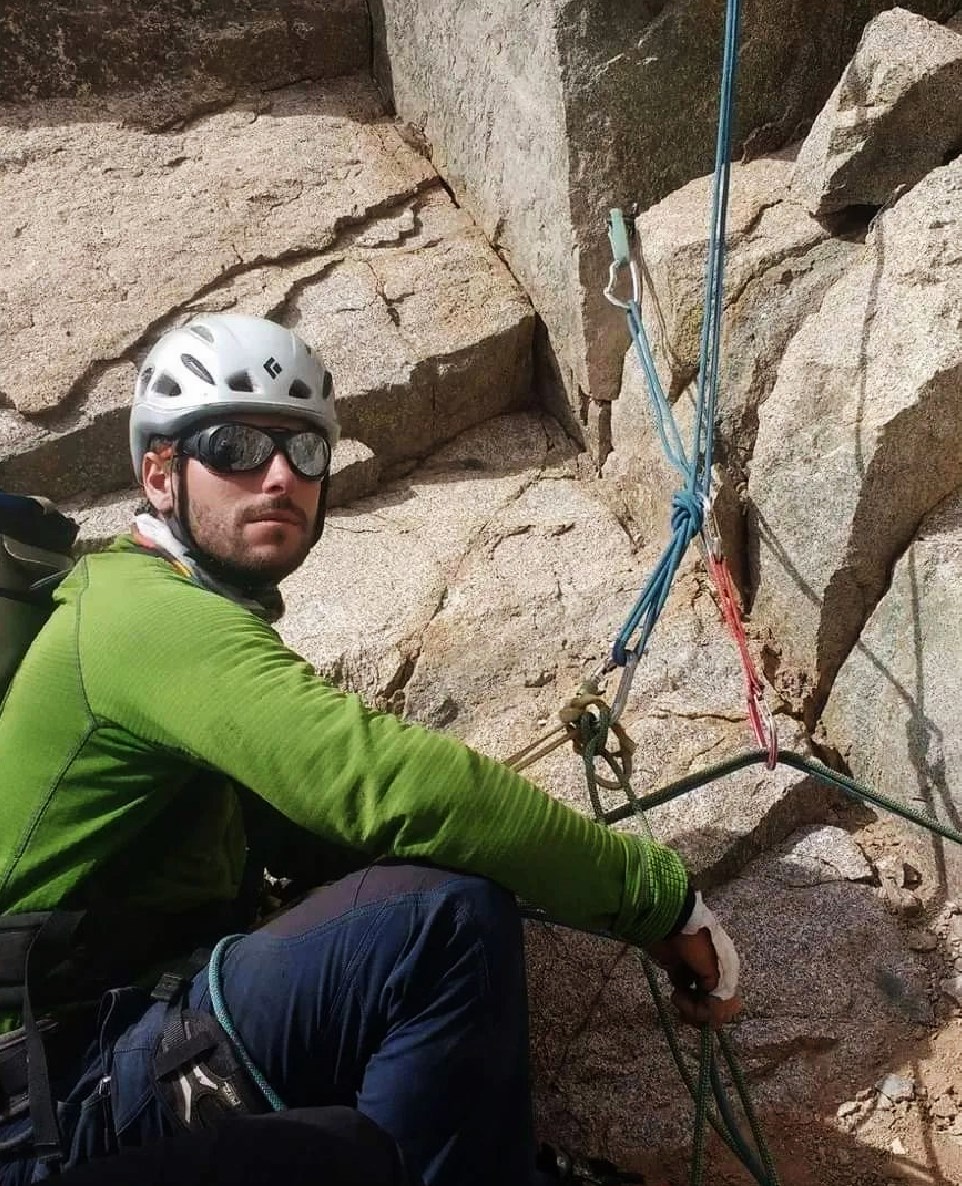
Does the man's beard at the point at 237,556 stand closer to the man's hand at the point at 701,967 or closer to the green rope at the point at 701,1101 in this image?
the man's hand at the point at 701,967

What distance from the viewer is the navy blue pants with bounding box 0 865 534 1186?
188cm

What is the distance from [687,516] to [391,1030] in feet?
5.17

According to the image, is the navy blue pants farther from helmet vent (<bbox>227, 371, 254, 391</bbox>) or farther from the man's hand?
helmet vent (<bbox>227, 371, 254, 391</bbox>)

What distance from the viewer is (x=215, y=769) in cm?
190

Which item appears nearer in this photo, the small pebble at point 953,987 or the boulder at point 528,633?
the small pebble at point 953,987

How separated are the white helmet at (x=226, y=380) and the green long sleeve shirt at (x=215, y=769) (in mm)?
517

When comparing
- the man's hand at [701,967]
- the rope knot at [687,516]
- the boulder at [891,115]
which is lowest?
the man's hand at [701,967]

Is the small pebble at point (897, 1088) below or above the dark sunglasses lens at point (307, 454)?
below

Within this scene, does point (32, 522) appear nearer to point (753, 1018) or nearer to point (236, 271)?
point (753, 1018)

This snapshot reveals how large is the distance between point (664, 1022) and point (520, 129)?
2909 mm

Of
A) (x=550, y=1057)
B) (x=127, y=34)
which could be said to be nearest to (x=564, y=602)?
(x=550, y=1057)

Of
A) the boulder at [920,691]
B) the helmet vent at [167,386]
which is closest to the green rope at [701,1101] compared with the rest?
the boulder at [920,691]

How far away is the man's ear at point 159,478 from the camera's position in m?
2.43

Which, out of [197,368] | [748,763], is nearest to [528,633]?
[748,763]
